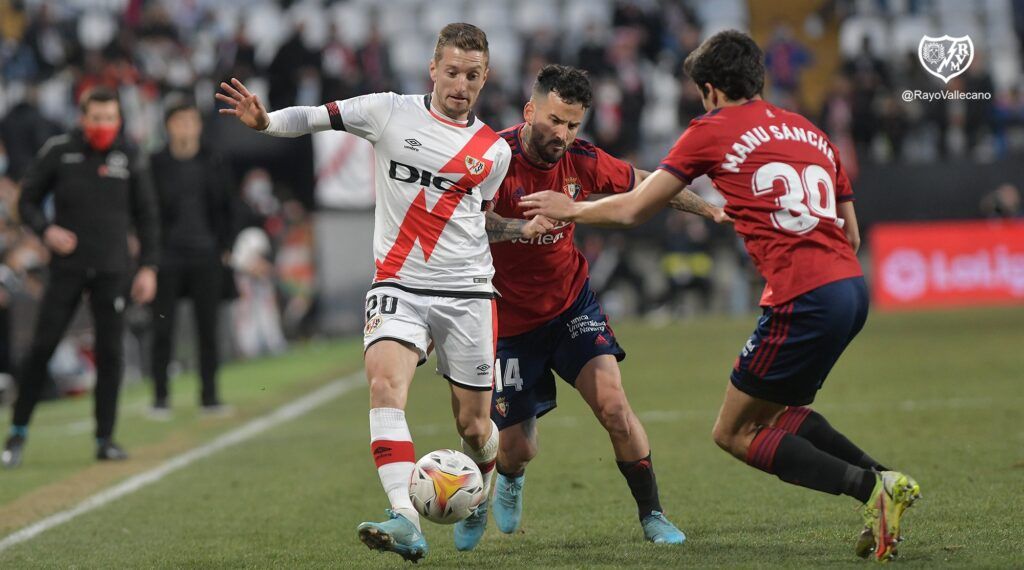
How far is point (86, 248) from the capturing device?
31.2 feet

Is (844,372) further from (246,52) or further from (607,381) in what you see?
(246,52)

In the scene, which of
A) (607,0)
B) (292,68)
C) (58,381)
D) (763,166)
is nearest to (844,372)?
(58,381)

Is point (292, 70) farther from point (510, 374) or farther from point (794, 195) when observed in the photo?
point (794, 195)

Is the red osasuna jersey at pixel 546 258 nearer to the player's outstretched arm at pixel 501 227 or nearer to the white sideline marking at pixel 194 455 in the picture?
the player's outstretched arm at pixel 501 227

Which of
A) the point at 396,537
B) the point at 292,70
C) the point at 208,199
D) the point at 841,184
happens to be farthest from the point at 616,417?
the point at 292,70

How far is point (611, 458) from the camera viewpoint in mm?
8656

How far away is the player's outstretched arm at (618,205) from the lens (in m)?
5.23

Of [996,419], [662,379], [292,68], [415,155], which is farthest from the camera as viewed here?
[292,68]

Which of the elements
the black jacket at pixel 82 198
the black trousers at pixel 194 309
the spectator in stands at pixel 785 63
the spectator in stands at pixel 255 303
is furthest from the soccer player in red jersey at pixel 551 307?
the spectator in stands at pixel 785 63

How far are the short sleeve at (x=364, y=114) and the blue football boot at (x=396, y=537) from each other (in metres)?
1.62

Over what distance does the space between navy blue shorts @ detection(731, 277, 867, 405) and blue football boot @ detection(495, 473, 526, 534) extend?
1.42m

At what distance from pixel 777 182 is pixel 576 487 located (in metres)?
2.85

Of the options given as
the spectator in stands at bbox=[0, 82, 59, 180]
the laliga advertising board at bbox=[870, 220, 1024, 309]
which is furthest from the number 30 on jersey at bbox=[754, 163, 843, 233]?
the laliga advertising board at bbox=[870, 220, 1024, 309]

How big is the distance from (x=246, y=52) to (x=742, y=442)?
68.1 feet
